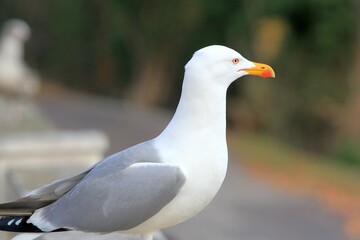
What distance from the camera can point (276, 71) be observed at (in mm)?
14078

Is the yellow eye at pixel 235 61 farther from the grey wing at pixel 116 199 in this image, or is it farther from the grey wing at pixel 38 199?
the grey wing at pixel 38 199

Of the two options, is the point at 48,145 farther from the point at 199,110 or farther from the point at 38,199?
the point at 199,110

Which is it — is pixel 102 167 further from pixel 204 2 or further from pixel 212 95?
pixel 204 2

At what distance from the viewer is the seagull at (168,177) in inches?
121

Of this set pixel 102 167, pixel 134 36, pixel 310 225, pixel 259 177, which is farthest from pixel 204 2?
pixel 102 167

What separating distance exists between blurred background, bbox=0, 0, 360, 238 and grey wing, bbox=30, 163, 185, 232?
19.3 feet

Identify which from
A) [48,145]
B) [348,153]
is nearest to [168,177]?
[48,145]

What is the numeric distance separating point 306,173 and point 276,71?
3163 millimetres

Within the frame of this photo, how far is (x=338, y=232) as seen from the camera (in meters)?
8.70

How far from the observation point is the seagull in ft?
10.1

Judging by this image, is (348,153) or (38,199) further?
(348,153)

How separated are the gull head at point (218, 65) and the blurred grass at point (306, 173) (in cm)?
570

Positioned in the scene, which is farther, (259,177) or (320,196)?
(259,177)

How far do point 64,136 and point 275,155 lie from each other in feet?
21.6
